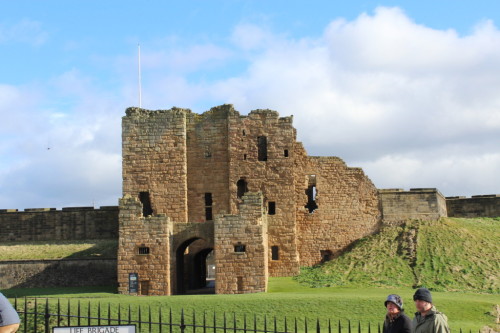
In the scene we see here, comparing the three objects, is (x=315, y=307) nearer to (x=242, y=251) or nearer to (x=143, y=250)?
(x=242, y=251)

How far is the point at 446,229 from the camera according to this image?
125 ft

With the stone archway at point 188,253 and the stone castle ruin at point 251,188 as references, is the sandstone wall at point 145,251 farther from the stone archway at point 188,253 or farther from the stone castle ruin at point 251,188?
the stone castle ruin at point 251,188

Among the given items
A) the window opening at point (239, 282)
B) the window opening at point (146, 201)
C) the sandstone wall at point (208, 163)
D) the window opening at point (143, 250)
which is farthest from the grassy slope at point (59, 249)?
the window opening at point (239, 282)

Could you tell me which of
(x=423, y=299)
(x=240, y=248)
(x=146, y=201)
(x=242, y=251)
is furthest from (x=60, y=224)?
(x=423, y=299)

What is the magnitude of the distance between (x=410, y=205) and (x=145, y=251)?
16.6 meters

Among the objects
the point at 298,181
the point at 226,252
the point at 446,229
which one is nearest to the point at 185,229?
the point at 226,252

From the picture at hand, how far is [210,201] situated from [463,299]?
16.4 metres

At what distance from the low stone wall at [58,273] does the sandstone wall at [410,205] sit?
Answer: 16.6 m

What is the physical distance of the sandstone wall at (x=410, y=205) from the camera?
39.4 metres

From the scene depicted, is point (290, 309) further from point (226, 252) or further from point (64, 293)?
point (64, 293)

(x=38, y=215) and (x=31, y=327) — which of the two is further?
(x=38, y=215)

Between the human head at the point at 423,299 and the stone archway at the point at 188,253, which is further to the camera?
the stone archway at the point at 188,253

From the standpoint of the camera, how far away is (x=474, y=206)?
4503 centimetres

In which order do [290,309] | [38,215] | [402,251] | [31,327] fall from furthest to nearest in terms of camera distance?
1. [38,215]
2. [402,251]
3. [290,309]
4. [31,327]
